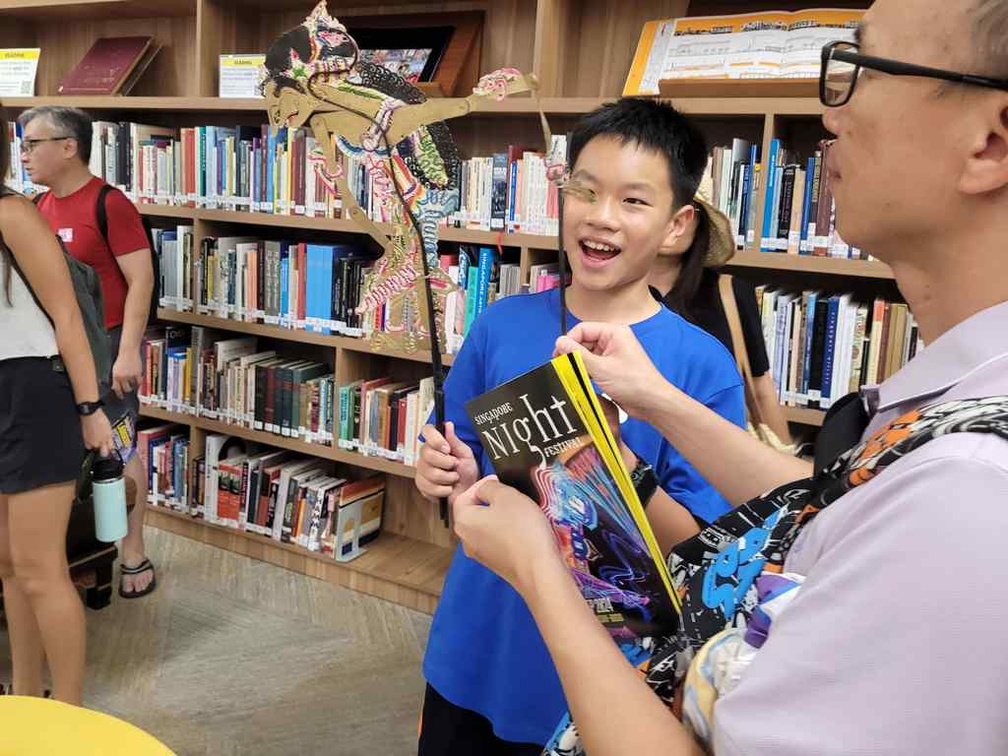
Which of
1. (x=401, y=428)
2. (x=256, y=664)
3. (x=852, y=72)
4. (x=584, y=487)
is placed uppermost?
(x=852, y=72)

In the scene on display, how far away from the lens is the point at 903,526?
0.43 meters

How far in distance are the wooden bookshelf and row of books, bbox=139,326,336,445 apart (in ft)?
0.20

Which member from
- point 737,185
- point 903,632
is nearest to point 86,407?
point 737,185

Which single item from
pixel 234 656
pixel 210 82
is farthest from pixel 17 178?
pixel 234 656

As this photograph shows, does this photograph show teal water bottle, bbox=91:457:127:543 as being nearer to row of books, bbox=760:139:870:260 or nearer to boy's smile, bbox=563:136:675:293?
boy's smile, bbox=563:136:675:293

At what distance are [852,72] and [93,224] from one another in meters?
2.71

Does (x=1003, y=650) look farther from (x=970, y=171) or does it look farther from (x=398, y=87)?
(x=398, y=87)

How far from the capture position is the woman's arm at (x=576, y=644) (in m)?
0.56

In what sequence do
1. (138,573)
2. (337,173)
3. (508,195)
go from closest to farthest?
(337,173), (508,195), (138,573)

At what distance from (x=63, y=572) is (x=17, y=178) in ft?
8.76

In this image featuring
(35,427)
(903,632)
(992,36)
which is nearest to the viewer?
(903,632)

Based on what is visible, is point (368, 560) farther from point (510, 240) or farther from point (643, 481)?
point (643, 481)

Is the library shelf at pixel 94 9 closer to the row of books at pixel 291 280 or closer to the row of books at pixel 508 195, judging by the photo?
the row of books at pixel 291 280

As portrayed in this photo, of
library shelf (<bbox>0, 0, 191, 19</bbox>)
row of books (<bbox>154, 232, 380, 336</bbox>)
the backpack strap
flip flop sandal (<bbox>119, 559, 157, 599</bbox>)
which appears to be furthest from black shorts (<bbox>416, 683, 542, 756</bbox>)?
library shelf (<bbox>0, 0, 191, 19</bbox>)
